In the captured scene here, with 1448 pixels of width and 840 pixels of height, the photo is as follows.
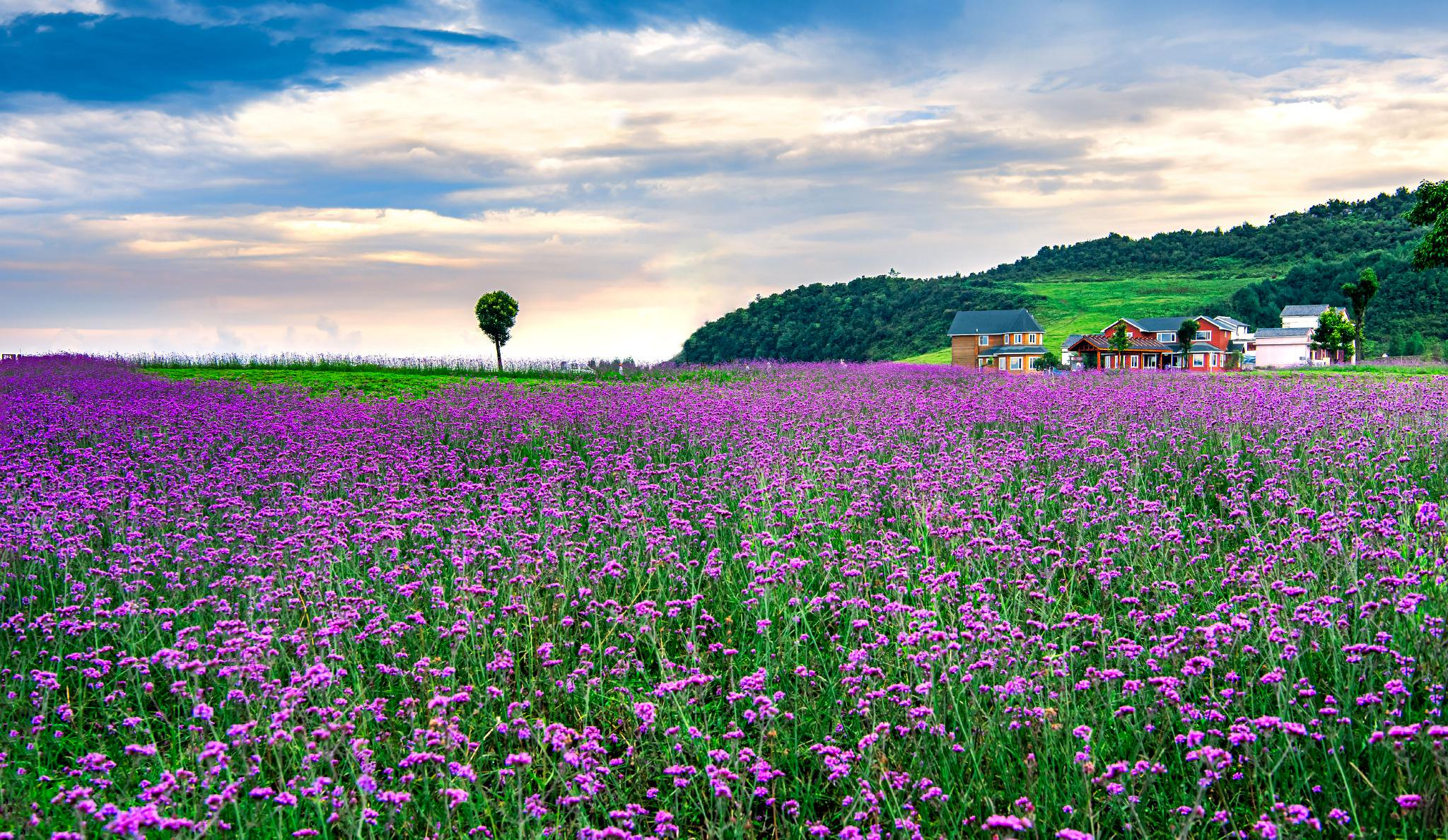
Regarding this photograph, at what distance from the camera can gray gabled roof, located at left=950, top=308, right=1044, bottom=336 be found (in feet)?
235

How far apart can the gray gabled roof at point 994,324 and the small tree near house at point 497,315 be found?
4172cm

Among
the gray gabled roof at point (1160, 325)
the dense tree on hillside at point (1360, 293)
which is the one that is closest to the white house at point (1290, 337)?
the dense tree on hillside at point (1360, 293)

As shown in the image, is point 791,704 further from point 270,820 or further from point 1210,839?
point 270,820

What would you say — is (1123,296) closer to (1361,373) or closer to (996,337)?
(996,337)

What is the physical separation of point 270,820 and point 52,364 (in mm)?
25169

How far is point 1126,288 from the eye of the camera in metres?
112

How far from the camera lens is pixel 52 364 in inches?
890

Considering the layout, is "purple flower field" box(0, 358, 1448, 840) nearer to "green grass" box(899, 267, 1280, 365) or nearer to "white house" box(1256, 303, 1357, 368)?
"green grass" box(899, 267, 1280, 365)

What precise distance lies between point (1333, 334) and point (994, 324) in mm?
28151

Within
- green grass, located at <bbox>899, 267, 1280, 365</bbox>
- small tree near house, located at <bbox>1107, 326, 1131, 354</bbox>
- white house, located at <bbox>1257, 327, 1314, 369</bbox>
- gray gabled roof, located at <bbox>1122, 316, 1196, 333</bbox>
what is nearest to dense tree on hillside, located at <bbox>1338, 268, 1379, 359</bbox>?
white house, located at <bbox>1257, 327, 1314, 369</bbox>

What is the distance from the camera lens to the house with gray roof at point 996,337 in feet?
232

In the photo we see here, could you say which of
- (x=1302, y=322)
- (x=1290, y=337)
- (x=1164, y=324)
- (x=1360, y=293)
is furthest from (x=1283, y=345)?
(x=1360, y=293)

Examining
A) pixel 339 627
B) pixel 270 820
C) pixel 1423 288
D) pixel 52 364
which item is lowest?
pixel 270 820

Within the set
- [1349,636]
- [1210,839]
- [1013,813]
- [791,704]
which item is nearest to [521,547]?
[791,704]
